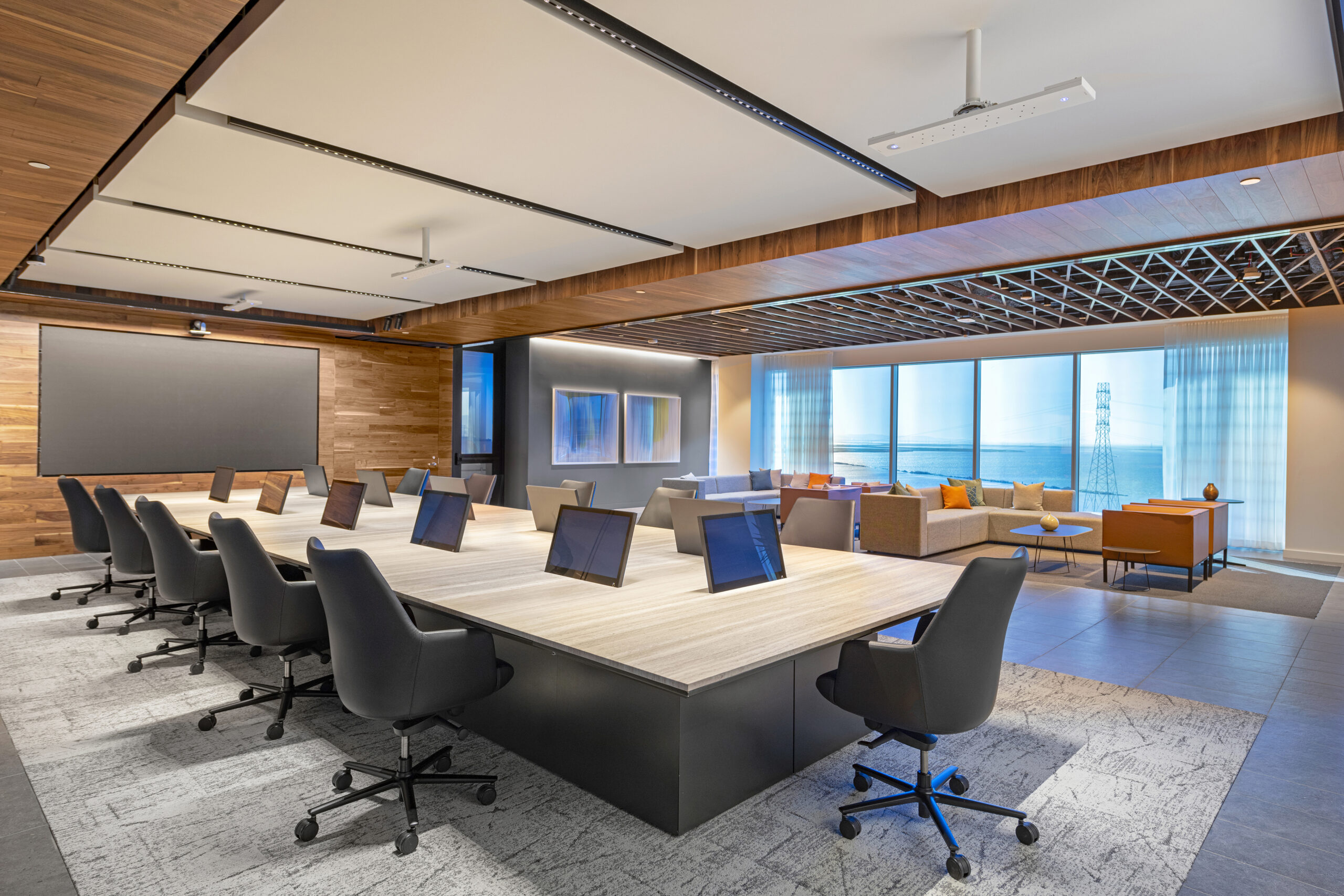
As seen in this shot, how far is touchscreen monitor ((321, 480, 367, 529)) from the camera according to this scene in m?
4.85

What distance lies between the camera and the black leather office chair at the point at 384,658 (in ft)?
7.65

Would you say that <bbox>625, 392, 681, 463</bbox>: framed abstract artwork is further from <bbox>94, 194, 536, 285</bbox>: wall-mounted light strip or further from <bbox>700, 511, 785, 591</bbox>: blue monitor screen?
<bbox>700, 511, 785, 591</bbox>: blue monitor screen

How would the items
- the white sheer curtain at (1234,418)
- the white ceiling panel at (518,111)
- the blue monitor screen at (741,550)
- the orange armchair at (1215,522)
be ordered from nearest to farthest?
1. the white ceiling panel at (518,111)
2. the blue monitor screen at (741,550)
3. the orange armchair at (1215,522)
4. the white sheer curtain at (1234,418)

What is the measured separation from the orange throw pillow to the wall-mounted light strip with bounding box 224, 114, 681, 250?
6077mm

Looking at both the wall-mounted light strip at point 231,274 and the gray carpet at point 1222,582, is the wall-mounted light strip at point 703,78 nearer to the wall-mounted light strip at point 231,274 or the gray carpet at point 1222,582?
the gray carpet at point 1222,582

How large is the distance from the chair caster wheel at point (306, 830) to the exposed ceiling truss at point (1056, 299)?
562 cm

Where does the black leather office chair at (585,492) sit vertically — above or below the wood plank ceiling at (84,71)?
below

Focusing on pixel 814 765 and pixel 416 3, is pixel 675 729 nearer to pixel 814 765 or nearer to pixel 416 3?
pixel 814 765

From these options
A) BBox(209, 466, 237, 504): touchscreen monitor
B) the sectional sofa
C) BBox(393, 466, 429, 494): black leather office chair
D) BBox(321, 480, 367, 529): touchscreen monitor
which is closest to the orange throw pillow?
Result: the sectional sofa

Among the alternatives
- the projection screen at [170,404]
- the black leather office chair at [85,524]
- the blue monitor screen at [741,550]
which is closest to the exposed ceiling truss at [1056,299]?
the blue monitor screen at [741,550]

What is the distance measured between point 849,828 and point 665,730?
71cm

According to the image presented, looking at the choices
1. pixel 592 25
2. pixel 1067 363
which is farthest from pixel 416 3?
pixel 1067 363

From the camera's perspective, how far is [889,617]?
256cm

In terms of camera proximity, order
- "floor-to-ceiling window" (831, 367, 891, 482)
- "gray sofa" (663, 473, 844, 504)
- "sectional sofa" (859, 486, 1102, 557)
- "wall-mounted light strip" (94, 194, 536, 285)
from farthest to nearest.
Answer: "floor-to-ceiling window" (831, 367, 891, 482) → "gray sofa" (663, 473, 844, 504) → "sectional sofa" (859, 486, 1102, 557) → "wall-mounted light strip" (94, 194, 536, 285)
